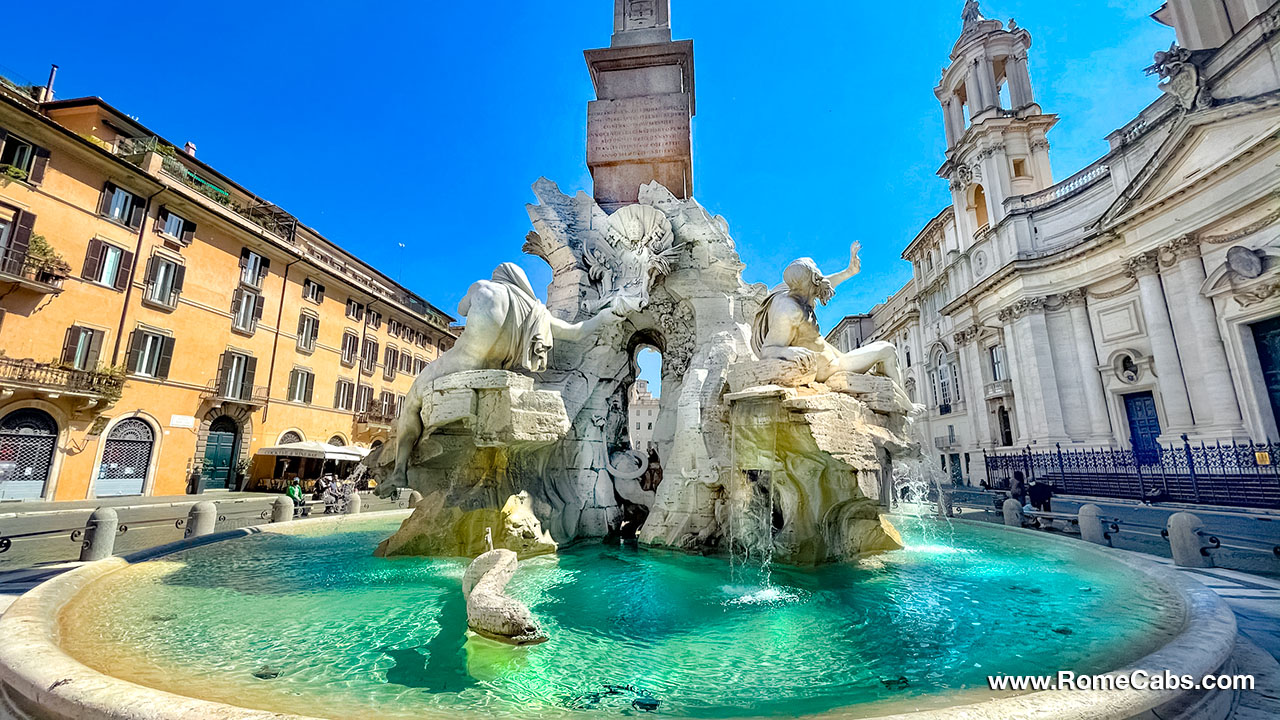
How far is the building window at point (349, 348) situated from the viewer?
84.7 feet

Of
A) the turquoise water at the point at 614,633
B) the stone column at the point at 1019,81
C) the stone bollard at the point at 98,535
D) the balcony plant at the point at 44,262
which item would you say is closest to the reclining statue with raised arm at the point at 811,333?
the turquoise water at the point at 614,633

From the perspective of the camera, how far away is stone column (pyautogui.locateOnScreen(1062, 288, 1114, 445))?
2240 centimetres

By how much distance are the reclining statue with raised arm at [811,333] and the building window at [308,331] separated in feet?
78.3

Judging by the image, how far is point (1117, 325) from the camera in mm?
22344

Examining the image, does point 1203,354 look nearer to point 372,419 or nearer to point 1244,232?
point 1244,232

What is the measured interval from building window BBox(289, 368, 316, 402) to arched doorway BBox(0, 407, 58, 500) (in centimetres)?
775

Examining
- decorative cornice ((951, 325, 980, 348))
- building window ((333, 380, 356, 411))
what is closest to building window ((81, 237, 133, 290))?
building window ((333, 380, 356, 411))

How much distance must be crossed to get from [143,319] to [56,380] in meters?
3.14

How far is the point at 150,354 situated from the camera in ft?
58.4

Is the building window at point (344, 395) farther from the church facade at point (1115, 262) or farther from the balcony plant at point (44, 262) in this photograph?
the church facade at point (1115, 262)

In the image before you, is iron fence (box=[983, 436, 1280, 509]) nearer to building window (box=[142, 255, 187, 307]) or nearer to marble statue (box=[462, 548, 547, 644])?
marble statue (box=[462, 548, 547, 644])

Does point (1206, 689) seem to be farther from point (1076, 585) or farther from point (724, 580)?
point (724, 580)

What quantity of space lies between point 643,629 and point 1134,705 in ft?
8.30

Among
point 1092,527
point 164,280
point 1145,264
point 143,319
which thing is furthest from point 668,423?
point 1145,264
